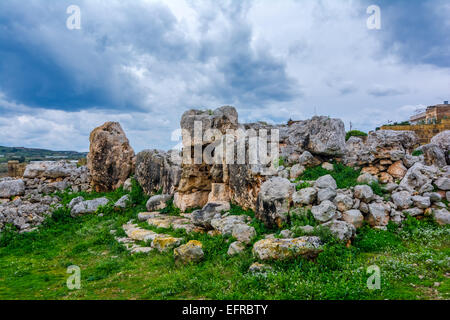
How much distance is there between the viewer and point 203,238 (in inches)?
468

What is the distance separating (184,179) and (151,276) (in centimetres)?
863

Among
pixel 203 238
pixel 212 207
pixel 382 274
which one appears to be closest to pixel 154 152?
pixel 212 207

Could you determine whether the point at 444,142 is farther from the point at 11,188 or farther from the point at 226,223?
the point at 11,188

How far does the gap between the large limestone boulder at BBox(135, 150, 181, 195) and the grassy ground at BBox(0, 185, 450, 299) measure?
5.98m

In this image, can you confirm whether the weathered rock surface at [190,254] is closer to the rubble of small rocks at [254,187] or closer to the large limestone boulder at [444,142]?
the rubble of small rocks at [254,187]

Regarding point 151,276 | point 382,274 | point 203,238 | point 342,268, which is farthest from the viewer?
point 203,238

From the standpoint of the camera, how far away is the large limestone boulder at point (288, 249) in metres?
8.27

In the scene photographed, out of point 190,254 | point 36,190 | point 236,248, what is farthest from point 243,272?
point 36,190

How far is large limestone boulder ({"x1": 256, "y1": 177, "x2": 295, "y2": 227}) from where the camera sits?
36.1 feet

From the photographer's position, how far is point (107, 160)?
75.2 feet

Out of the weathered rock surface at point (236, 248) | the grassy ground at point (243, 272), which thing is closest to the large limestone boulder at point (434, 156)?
the grassy ground at point (243, 272)

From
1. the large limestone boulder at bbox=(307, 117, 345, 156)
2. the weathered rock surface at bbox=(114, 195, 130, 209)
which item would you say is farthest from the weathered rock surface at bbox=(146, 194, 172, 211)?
the large limestone boulder at bbox=(307, 117, 345, 156)

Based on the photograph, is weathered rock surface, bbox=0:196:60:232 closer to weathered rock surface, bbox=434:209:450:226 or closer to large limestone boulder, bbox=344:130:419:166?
large limestone boulder, bbox=344:130:419:166
